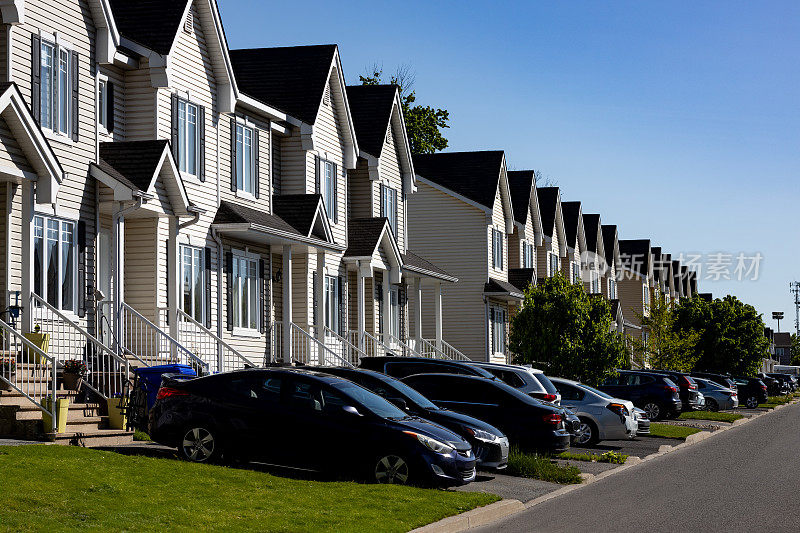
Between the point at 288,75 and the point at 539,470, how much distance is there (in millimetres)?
16780

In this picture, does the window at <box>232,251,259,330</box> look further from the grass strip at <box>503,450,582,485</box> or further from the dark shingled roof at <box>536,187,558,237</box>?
the dark shingled roof at <box>536,187,558,237</box>

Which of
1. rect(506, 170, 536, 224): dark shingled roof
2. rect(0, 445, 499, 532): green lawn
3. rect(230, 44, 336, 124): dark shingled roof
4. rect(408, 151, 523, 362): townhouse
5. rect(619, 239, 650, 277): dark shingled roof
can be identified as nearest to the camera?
rect(0, 445, 499, 532): green lawn

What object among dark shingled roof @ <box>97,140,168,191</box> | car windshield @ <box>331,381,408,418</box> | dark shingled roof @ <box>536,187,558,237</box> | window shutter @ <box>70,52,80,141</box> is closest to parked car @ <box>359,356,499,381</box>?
dark shingled roof @ <box>97,140,168,191</box>

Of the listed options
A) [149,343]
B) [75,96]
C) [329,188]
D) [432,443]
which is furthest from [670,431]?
[75,96]

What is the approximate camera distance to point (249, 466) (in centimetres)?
1664

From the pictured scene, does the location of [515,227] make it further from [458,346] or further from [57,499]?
[57,499]

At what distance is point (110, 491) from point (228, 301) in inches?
571

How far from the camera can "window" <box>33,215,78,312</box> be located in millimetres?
19609

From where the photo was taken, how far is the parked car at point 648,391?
3594cm

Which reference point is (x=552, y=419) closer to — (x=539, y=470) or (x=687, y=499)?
(x=539, y=470)

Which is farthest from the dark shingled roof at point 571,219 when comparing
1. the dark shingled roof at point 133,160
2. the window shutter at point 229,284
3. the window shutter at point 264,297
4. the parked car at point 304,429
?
the parked car at point 304,429

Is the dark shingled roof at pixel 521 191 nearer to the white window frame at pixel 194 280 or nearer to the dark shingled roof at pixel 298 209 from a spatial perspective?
the dark shingled roof at pixel 298 209

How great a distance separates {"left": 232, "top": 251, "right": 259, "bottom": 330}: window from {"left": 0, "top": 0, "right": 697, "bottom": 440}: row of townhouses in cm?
7

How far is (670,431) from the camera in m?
31.2
